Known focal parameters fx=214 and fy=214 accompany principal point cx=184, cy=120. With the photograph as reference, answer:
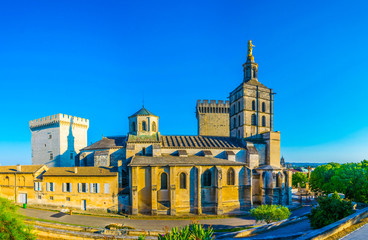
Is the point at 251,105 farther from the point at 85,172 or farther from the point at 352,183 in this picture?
the point at 85,172

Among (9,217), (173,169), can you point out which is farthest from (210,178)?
(9,217)

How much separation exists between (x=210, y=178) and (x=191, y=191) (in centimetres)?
373

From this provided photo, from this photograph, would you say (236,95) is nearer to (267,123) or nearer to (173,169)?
(267,123)

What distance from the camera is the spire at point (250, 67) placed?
155 feet

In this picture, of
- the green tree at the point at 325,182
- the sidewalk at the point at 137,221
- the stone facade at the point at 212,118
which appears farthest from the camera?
the stone facade at the point at 212,118

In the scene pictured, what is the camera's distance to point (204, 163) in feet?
113

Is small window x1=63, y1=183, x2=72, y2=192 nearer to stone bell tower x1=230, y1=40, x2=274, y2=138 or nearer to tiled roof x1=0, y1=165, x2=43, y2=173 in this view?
tiled roof x1=0, y1=165, x2=43, y2=173

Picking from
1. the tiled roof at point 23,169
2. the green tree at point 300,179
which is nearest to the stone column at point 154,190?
the tiled roof at point 23,169

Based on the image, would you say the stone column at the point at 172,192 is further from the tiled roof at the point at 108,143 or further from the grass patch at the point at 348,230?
the grass patch at the point at 348,230

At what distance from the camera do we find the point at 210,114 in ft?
199

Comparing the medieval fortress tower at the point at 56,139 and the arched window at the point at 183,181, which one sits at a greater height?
the medieval fortress tower at the point at 56,139

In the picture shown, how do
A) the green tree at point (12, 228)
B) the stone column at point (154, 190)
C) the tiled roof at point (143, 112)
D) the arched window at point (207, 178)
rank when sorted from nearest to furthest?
the green tree at point (12, 228)
the stone column at point (154, 190)
the arched window at point (207, 178)
the tiled roof at point (143, 112)

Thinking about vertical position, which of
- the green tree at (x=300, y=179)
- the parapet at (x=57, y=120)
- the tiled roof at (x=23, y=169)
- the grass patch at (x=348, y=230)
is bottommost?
the green tree at (x=300, y=179)

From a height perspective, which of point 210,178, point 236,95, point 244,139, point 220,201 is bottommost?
point 220,201
